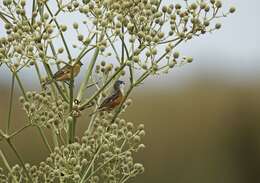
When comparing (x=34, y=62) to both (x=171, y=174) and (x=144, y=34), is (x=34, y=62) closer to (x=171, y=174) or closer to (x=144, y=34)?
(x=144, y=34)

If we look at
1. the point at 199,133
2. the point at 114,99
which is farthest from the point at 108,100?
the point at 199,133

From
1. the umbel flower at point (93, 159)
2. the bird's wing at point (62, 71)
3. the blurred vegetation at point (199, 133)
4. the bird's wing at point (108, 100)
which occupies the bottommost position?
the umbel flower at point (93, 159)

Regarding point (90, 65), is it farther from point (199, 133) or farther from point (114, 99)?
point (199, 133)

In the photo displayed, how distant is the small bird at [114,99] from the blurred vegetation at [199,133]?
8.52m

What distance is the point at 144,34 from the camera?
11.0 ft

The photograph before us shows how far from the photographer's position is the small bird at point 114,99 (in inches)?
139

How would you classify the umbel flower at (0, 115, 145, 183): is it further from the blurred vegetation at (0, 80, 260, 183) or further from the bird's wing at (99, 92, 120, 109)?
the blurred vegetation at (0, 80, 260, 183)

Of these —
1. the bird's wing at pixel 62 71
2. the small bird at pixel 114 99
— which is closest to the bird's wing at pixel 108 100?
the small bird at pixel 114 99

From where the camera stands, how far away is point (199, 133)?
13.5 meters

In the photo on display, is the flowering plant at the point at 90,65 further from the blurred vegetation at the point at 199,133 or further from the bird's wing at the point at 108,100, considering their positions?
the blurred vegetation at the point at 199,133

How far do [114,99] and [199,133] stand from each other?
1001cm

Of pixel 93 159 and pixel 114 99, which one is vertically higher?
pixel 114 99

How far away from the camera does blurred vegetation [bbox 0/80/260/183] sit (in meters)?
12.7

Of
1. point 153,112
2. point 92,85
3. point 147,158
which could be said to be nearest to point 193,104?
point 153,112
